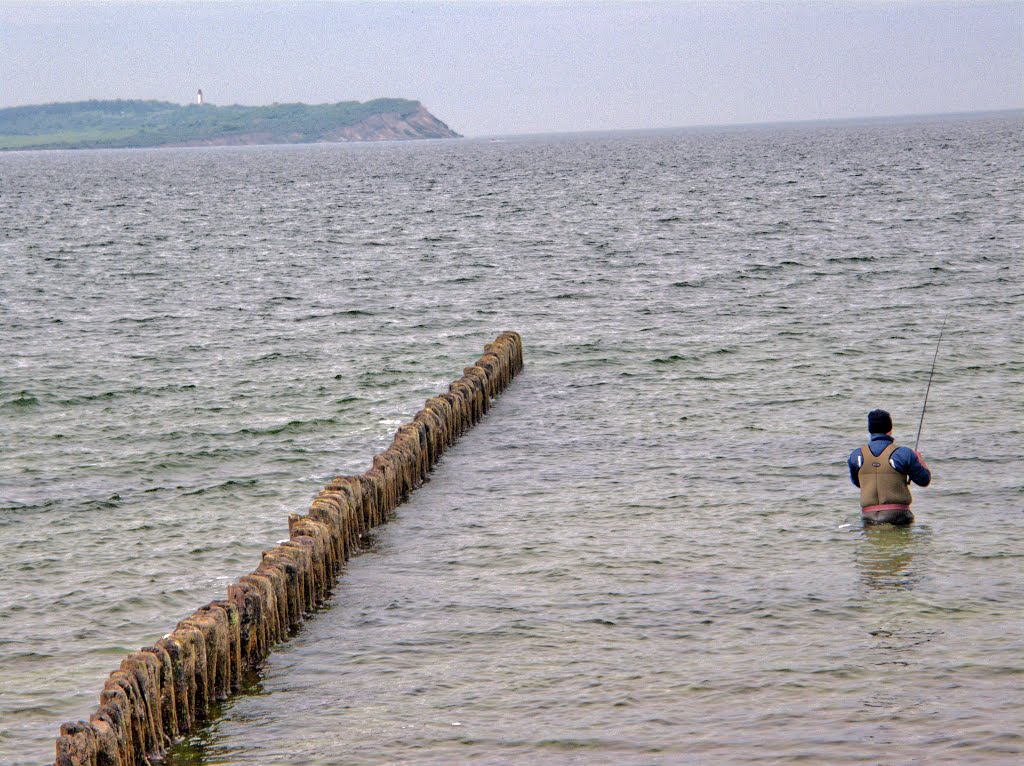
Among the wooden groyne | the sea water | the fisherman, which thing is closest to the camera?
the wooden groyne

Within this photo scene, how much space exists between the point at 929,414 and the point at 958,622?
11.1 metres

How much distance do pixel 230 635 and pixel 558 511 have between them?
24.1 ft

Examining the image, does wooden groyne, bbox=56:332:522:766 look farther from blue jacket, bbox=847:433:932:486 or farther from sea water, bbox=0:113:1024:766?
blue jacket, bbox=847:433:932:486

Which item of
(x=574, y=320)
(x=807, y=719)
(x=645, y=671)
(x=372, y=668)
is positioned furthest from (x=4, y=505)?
(x=574, y=320)

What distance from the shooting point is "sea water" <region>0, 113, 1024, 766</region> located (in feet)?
39.9

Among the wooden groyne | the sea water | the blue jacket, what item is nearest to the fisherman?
the blue jacket

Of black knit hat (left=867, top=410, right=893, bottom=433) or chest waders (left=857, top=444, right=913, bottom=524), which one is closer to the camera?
black knit hat (left=867, top=410, right=893, bottom=433)

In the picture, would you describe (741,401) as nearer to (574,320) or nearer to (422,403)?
(422,403)

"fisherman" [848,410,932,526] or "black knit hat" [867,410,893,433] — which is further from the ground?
"black knit hat" [867,410,893,433]

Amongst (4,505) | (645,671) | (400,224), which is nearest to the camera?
(645,671)

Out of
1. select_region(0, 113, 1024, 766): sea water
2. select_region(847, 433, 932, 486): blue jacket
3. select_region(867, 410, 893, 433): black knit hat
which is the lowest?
select_region(0, 113, 1024, 766): sea water

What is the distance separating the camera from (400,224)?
3238 inches

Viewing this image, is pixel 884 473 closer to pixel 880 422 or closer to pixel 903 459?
pixel 903 459

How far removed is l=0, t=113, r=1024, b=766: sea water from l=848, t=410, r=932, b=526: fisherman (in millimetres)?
338
